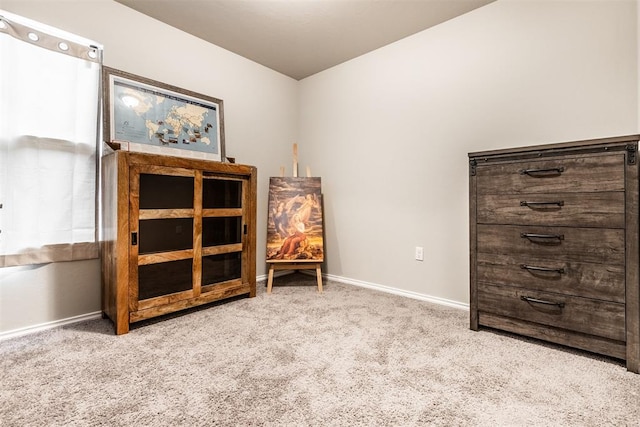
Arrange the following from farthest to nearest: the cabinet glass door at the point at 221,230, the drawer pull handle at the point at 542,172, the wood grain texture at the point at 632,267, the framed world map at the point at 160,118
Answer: the cabinet glass door at the point at 221,230 < the framed world map at the point at 160,118 < the drawer pull handle at the point at 542,172 < the wood grain texture at the point at 632,267

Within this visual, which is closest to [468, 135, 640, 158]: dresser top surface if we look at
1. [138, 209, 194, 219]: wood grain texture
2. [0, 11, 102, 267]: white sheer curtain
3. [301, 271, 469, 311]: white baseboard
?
[301, 271, 469, 311]: white baseboard

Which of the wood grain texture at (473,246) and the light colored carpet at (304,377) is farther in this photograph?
the wood grain texture at (473,246)

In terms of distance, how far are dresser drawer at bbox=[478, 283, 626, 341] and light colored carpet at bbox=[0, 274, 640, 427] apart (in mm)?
153

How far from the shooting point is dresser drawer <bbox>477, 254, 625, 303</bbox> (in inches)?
56.5

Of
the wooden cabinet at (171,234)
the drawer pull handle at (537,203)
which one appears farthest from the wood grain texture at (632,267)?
the wooden cabinet at (171,234)

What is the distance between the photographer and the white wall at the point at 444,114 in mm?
1770

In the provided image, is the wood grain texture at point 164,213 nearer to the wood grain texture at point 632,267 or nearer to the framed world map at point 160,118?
the framed world map at point 160,118

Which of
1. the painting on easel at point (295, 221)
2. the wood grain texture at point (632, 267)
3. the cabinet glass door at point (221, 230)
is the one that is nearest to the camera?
the wood grain texture at point (632, 267)

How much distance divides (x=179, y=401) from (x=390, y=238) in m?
2.00

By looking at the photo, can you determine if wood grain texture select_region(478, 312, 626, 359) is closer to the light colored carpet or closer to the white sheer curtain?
the light colored carpet

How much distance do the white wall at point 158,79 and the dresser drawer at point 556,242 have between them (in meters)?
2.12

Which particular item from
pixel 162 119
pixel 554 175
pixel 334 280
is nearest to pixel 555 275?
pixel 554 175

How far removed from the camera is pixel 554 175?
5.16ft

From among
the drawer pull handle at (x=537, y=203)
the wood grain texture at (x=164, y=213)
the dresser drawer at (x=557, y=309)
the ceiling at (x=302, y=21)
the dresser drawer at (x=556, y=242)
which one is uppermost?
the ceiling at (x=302, y=21)
